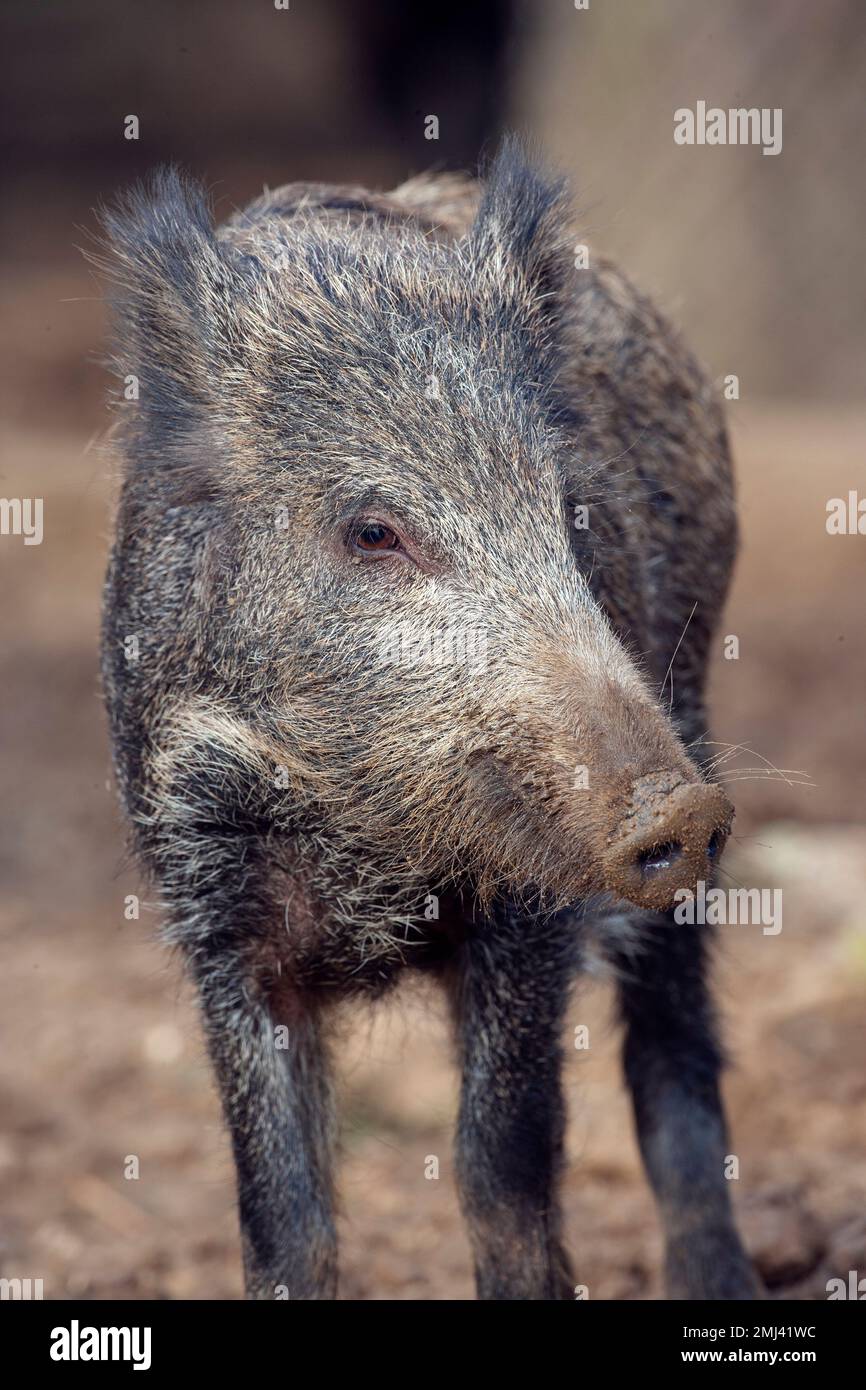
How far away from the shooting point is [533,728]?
315 centimetres

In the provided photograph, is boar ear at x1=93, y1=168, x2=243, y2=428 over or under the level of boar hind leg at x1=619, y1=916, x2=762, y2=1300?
over

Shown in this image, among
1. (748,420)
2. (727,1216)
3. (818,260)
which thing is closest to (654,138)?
(818,260)

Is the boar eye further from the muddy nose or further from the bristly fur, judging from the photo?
the muddy nose

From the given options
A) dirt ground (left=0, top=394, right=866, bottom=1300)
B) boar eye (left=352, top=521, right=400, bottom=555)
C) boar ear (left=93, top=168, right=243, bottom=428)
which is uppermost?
boar ear (left=93, top=168, right=243, bottom=428)

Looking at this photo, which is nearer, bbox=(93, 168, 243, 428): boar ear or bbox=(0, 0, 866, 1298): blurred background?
bbox=(93, 168, 243, 428): boar ear

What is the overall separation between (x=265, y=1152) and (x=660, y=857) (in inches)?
55.5

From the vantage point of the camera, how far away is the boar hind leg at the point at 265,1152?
148 inches

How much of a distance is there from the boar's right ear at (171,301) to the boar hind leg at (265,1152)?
4.38 ft

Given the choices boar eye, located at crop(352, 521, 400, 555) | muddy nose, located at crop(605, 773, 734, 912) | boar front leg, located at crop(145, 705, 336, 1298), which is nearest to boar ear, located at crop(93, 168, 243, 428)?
boar eye, located at crop(352, 521, 400, 555)

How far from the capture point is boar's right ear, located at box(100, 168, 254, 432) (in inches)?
146

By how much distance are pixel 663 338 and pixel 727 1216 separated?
2.62 meters

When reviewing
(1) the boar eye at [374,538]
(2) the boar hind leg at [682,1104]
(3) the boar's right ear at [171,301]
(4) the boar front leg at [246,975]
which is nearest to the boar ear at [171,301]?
(3) the boar's right ear at [171,301]

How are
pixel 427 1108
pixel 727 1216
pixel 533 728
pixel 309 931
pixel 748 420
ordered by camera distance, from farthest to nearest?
pixel 748 420 → pixel 427 1108 → pixel 727 1216 → pixel 309 931 → pixel 533 728
